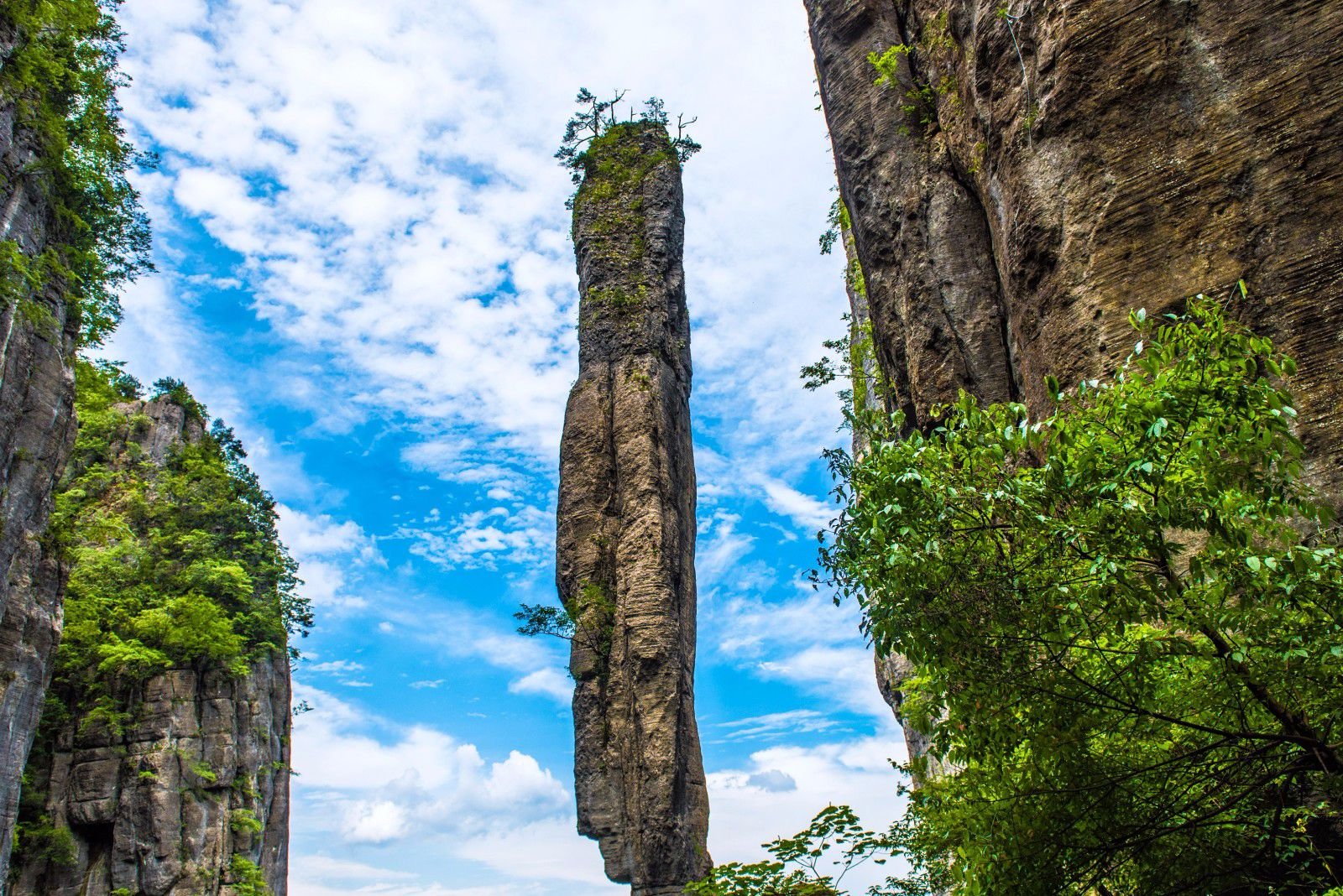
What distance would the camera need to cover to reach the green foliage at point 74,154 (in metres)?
22.2

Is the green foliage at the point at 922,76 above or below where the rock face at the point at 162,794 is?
above

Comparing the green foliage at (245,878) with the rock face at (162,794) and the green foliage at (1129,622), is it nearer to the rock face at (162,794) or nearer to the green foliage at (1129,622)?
the rock face at (162,794)

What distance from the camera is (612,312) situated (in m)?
29.4

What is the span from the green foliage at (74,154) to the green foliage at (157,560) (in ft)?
11.1

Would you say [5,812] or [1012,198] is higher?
[1012,198]

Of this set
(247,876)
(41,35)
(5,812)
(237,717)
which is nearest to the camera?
(5,812)

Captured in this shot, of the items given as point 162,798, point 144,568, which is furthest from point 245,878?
point 144,568

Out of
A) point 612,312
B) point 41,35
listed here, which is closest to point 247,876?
point 612,312

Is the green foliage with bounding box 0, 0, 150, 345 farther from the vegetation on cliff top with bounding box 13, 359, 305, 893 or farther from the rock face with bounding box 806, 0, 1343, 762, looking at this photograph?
the rock face with bounding box 806, 0, 1343, 762

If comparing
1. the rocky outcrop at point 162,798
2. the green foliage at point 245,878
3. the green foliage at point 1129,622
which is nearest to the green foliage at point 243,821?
the rocky outcrop at point 162,798

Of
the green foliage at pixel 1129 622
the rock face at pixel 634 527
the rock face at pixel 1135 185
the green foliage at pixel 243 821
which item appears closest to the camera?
the green foliage at pixel 1129 622

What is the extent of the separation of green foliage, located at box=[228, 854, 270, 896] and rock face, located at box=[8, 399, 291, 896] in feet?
0.10

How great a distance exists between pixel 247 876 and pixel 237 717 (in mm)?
5782

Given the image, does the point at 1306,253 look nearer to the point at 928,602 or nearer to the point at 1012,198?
the point at 1012,198
